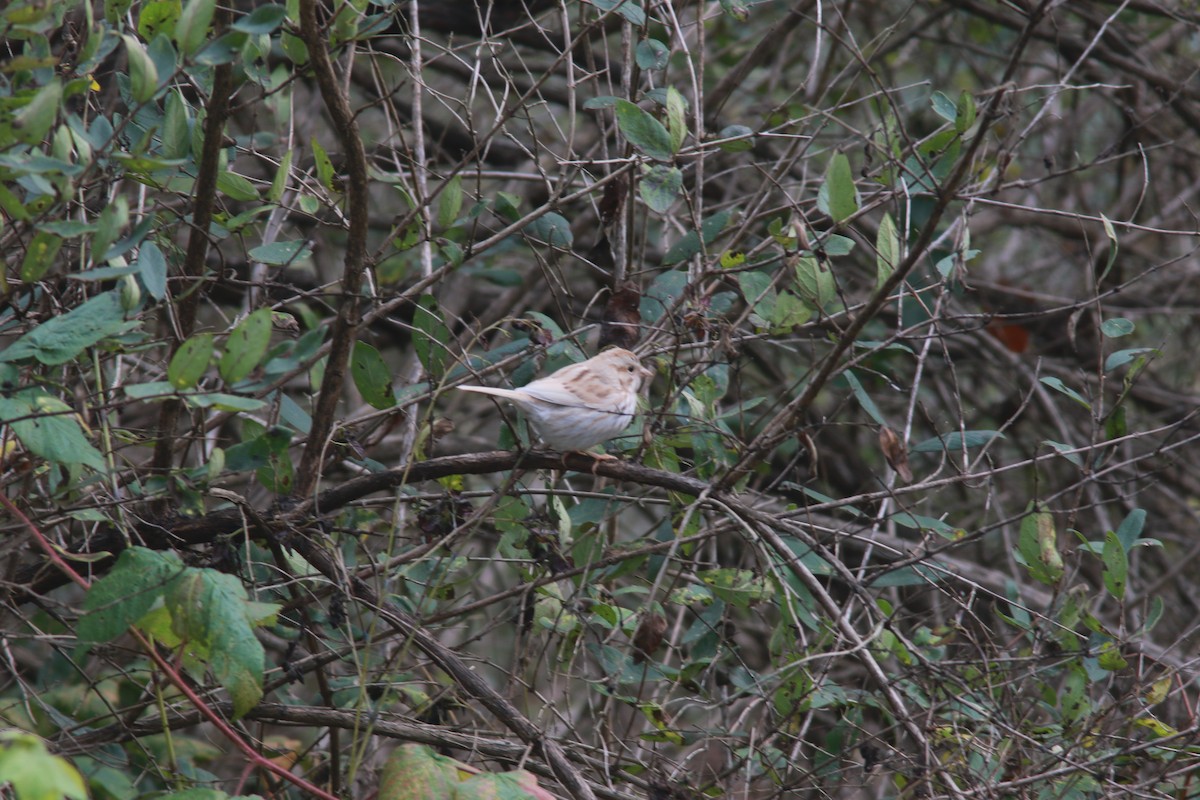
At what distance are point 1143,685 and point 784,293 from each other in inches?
61.4

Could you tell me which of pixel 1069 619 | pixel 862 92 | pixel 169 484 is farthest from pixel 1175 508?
pixel 169 484

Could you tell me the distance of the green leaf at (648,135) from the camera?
3479 mm

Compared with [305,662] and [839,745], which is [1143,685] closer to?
[839,745]

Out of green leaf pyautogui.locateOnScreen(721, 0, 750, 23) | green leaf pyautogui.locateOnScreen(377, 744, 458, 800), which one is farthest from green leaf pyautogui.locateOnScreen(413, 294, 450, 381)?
green leaf pyautogui.locateOnScreen(721, 0, 750, 23)

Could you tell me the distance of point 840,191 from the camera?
129 inches

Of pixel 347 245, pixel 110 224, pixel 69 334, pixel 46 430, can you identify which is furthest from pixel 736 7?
pixel 46 430

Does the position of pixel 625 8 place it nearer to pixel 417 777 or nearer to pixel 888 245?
pixel 888 245

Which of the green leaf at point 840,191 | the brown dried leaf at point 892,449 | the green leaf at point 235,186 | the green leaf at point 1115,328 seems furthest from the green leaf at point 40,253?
the green leaf at point 1115,328

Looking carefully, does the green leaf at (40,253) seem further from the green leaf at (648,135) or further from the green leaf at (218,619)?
the green leaf at (648,135)

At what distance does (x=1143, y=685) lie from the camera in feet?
10.6

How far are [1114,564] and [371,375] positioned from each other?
2401mm

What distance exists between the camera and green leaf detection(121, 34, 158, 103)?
2.58 metres

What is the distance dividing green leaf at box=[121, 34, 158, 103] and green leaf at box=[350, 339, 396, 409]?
116 cm

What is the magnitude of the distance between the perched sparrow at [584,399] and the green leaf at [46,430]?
1308 millimetres
